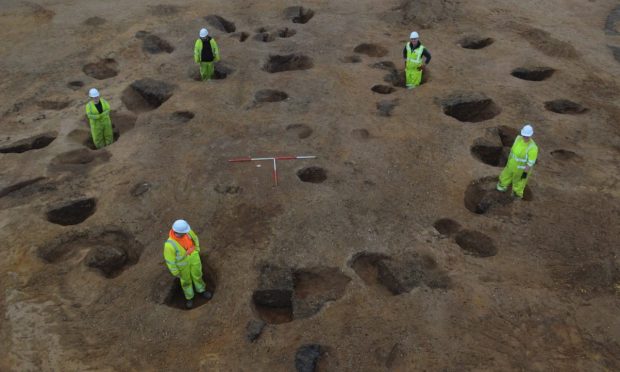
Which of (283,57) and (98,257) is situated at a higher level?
(283,57)

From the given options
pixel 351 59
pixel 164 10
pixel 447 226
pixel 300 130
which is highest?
pixel 164 10

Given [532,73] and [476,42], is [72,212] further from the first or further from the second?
[476,42]

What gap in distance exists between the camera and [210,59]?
15.4 metres

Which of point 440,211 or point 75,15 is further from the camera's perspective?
point 75,15

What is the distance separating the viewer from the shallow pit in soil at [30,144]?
1310 cm

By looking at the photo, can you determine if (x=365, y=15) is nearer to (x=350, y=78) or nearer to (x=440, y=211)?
(x=350, y=78)

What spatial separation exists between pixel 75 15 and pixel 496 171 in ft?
57.7

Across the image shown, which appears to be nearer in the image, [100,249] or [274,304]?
[274,304]

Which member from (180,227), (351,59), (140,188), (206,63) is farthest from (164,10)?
(180,227)

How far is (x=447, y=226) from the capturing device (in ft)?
34.5

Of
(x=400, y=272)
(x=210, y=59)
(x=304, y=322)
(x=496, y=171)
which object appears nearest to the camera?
(x=304, y=322)

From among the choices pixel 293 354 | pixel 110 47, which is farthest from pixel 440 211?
pixel 110 47

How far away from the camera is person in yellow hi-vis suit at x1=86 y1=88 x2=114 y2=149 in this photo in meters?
12.8

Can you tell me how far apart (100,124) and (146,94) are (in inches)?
108
